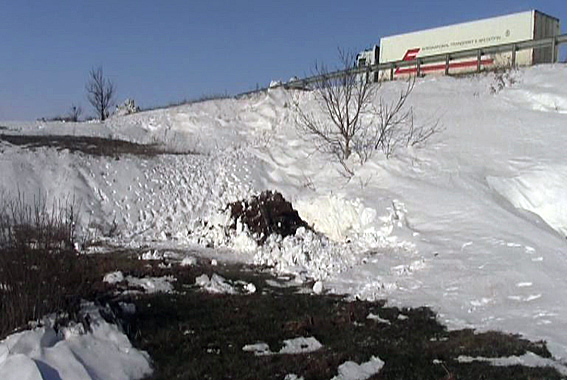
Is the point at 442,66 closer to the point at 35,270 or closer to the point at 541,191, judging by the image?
the point at 541,191

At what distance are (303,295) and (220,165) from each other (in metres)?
13.1

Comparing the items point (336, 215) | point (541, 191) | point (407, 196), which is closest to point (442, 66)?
point (407, 196)

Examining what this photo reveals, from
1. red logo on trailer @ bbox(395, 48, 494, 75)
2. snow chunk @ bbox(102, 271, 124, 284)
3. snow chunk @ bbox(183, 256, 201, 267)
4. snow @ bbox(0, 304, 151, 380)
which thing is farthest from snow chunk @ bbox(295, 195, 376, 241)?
red logo on trailer @ bbox(395, 48, 494, 75)

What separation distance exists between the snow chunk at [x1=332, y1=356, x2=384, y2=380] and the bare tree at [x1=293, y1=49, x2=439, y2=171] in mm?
13483

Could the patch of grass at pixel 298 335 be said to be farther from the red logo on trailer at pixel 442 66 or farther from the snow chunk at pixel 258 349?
the red logo on trailer at pixel 442 66

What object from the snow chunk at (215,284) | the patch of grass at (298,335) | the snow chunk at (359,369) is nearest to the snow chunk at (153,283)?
the patch of grass at (298,335)

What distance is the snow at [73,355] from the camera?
21.0ft

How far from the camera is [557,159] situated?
17203 millimetres

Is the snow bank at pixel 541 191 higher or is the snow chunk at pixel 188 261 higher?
the snow bank at pixel 541 191

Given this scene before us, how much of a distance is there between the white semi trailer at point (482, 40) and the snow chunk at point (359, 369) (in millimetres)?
21791

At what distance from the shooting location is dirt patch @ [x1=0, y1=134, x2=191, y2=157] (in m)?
24.0

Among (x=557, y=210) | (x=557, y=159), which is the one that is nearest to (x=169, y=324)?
(x=557, y=210)

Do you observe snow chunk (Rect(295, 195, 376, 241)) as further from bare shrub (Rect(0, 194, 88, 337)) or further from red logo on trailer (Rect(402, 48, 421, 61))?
red logo on trailer (Rect(402, 48, 421, 61))

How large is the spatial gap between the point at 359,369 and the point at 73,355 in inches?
126
